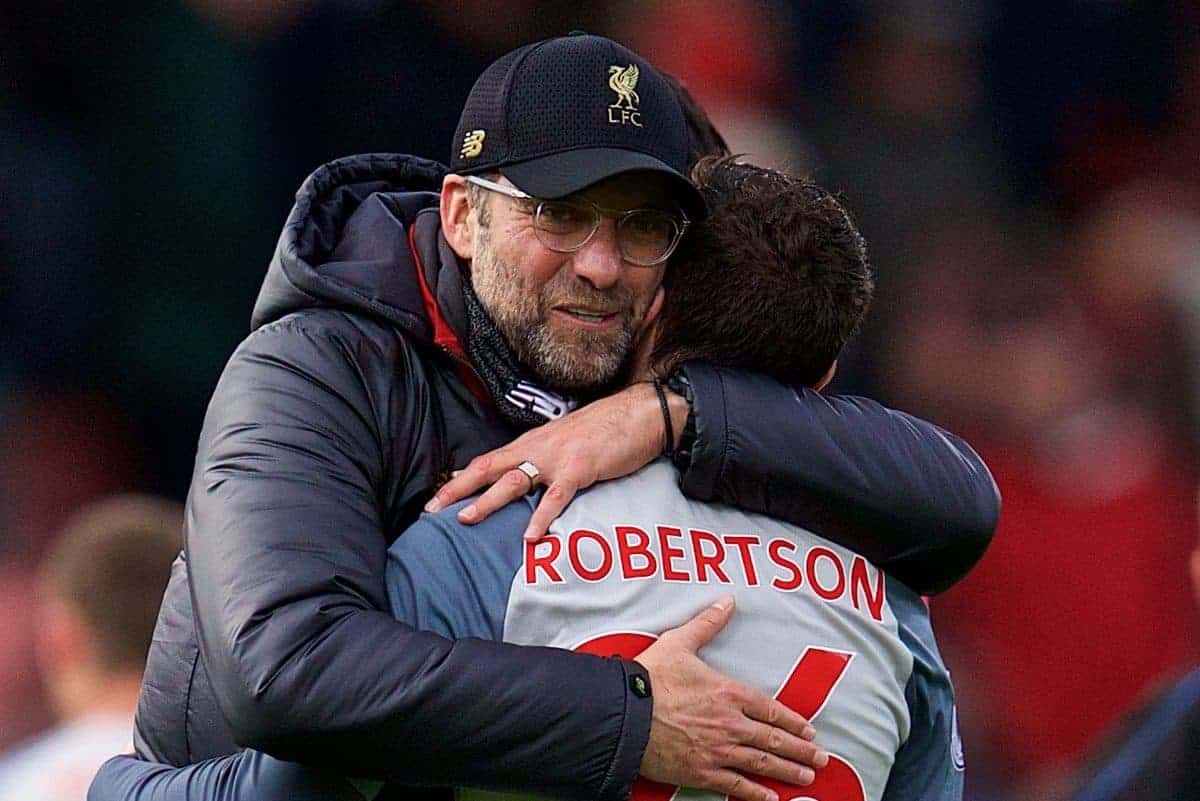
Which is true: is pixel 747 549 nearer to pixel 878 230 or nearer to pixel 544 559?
pixel 544 559

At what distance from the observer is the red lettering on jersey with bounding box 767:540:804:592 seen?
1651mm

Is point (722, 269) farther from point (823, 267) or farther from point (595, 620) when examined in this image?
point (595, 620)

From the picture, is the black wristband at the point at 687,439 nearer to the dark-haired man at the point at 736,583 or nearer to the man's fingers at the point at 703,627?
the dark-haired man at the point at 736,583

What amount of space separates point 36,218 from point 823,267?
85.5 inches

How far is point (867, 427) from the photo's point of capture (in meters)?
1.81

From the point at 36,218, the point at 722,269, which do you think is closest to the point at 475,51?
the point at 36,218

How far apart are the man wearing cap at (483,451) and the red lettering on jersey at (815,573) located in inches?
1.1

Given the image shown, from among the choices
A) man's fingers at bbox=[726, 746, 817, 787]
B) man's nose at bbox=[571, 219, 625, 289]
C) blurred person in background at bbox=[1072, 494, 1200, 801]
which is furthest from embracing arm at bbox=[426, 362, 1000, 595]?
blurred person in background at bbox=[1072, 494, 1200, 801]

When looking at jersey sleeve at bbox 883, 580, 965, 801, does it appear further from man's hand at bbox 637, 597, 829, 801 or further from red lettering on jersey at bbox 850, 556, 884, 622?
man's hand at bbox 637, 597, 829, 801

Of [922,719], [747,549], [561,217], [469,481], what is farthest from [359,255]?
[922,719]

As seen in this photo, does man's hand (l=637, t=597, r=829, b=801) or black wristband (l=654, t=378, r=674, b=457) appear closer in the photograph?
man's hand (l=637, t=597, r=829, b=801)

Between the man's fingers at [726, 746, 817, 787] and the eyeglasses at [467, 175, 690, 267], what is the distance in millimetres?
528

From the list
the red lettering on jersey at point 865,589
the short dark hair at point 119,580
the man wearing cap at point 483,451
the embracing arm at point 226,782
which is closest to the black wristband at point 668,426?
the man wearing cap at point 483,451

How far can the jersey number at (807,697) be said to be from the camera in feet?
5.21
